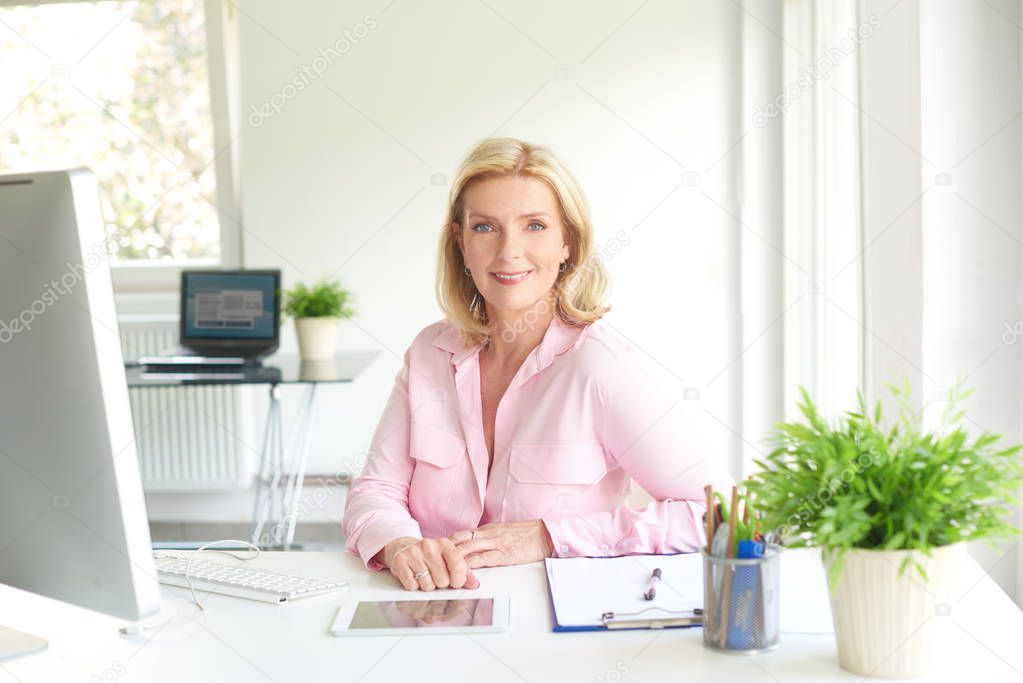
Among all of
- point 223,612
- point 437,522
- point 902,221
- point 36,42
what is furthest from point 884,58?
point 36,42

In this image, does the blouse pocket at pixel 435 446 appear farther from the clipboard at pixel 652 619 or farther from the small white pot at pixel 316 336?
the small white pot at pixel 316 336

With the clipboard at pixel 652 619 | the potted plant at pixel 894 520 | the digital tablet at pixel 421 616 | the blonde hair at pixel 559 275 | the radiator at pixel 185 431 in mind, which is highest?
the blonde hair at pixel 559 275

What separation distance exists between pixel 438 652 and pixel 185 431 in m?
3.97

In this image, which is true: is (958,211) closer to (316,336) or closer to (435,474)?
(435,474)

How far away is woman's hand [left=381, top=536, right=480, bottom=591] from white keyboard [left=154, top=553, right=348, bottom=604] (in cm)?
8

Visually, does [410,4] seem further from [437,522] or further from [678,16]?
[437,522]

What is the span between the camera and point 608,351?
1939 millimetres

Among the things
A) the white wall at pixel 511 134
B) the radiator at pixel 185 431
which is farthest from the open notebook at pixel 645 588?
the radiator at pixel 185 431

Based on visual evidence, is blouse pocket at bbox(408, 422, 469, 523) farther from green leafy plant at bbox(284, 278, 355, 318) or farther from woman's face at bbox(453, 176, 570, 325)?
green leafy plant at bbox(284, 278, 355, 318)

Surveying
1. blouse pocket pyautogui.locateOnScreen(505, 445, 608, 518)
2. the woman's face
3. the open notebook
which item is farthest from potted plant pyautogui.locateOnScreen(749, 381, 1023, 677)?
the woman's face

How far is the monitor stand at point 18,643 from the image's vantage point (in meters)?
1.26

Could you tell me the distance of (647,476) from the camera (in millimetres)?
1809

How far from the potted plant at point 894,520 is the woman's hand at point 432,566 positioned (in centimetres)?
52

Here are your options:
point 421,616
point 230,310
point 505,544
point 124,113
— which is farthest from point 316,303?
point 421,616
